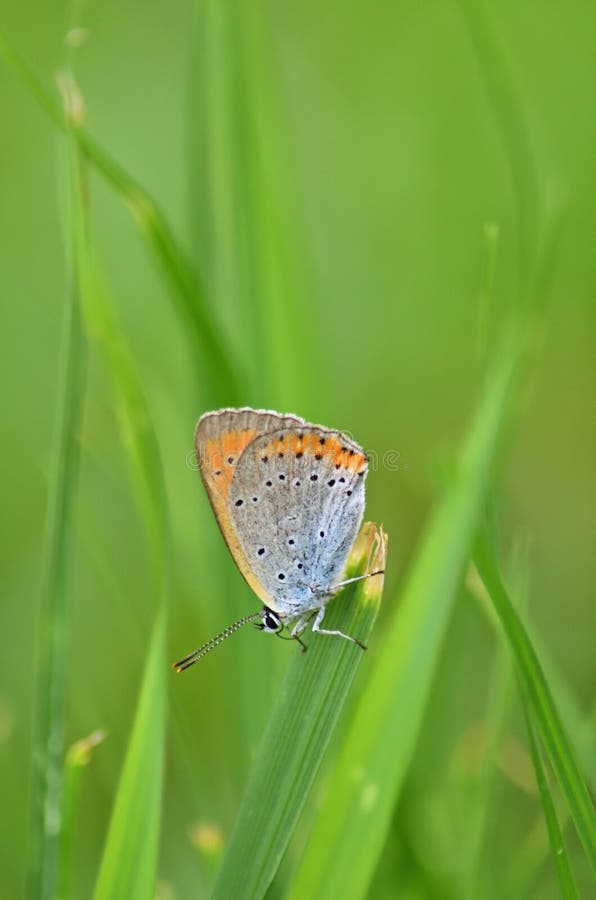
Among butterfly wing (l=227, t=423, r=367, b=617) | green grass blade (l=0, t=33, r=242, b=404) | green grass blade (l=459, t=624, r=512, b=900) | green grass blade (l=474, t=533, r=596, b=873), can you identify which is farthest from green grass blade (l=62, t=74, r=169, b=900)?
green grass blade (l=459, t=624, r=512, b=900)

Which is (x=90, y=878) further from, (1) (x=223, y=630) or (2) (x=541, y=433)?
(2) (x=541, y=433)

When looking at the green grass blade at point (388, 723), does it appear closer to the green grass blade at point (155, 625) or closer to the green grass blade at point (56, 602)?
the green grass blade at point (155, 625)

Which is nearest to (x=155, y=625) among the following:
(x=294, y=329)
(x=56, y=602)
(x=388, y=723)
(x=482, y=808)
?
(x=56, y=602)

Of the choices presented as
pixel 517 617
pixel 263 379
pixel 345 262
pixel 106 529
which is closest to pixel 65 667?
pixel 517 617

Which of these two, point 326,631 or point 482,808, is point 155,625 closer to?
point 326,631

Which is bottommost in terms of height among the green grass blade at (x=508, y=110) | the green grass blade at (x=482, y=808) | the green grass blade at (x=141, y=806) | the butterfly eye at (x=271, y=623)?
the green grass blade at (x=482, y=808)

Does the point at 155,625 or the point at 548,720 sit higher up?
the point at 155,625

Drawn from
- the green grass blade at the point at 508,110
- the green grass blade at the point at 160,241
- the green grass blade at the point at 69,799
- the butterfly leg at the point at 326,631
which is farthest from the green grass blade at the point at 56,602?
the green grass blade at the point at 508,110
